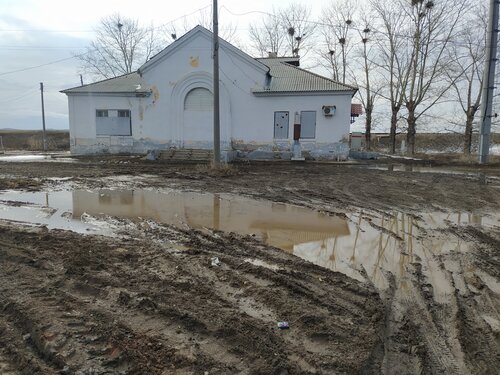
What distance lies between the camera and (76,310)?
403 cm

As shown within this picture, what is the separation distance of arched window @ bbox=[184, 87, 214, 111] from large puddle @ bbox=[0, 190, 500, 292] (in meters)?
16.6

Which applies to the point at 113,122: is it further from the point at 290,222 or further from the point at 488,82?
the point at 488,82

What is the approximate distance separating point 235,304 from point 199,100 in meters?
24.8

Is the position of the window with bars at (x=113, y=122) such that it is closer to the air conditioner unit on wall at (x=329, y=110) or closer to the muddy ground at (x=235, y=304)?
the air conditioner unit on wall at (x=329, y=110)

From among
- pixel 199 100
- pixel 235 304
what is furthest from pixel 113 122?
pixel 235 304

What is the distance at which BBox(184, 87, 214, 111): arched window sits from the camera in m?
27.7

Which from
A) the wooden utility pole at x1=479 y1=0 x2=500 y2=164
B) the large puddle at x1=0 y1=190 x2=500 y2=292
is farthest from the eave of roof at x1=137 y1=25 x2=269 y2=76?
the large puddle at x1=0 y1=190 x2=500 y2=292

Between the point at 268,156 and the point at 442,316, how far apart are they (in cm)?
2283

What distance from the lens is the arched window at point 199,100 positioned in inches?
1089

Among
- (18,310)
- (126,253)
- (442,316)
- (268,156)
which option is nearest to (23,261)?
(126,253)

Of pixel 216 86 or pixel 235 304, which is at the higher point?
pixel 216 86

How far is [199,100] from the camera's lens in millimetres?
27750

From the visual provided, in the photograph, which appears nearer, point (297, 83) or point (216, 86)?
point (216, 86)

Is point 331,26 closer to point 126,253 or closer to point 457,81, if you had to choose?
point 457,81
